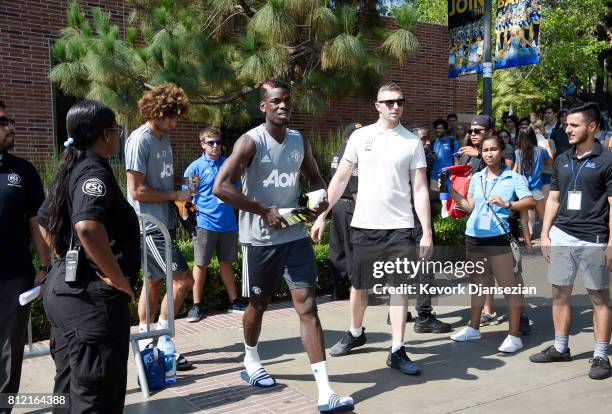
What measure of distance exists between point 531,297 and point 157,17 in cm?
573

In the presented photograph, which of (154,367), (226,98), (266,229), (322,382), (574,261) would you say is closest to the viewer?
(322,382)

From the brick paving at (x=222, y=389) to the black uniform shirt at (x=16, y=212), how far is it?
139 cm

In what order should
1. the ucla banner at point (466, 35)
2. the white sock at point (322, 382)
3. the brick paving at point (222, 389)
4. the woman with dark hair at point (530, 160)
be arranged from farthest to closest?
the ucla banner at point (466, 35) < the woman with dark hair at point (530, 160) < the brick paving at point (222, 389) < the white sock at point (322, 382)

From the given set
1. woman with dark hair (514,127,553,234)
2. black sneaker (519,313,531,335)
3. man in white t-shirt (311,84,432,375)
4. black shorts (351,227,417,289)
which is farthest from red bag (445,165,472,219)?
woman with dark hair (514,127,553,234)

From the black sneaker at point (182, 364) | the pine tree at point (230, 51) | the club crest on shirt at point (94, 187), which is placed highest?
the pine tree at point (230, 51)

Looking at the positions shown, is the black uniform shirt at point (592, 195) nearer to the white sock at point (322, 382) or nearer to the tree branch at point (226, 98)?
the white sock at point (322, 382)

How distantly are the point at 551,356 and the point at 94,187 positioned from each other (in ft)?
12.3

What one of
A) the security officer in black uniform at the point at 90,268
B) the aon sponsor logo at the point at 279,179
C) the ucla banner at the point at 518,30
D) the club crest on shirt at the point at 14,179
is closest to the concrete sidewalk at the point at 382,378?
the security officer in black uniform at the point at 90,268

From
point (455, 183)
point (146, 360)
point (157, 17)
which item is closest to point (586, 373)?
point (455, 183)

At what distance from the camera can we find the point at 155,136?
14.9 feet

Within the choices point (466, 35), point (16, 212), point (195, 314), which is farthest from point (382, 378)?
point (466, 35)

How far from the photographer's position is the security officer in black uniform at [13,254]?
3.54 m

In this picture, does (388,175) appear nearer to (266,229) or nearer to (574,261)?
(266,229)

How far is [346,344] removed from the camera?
5086 millimetres
